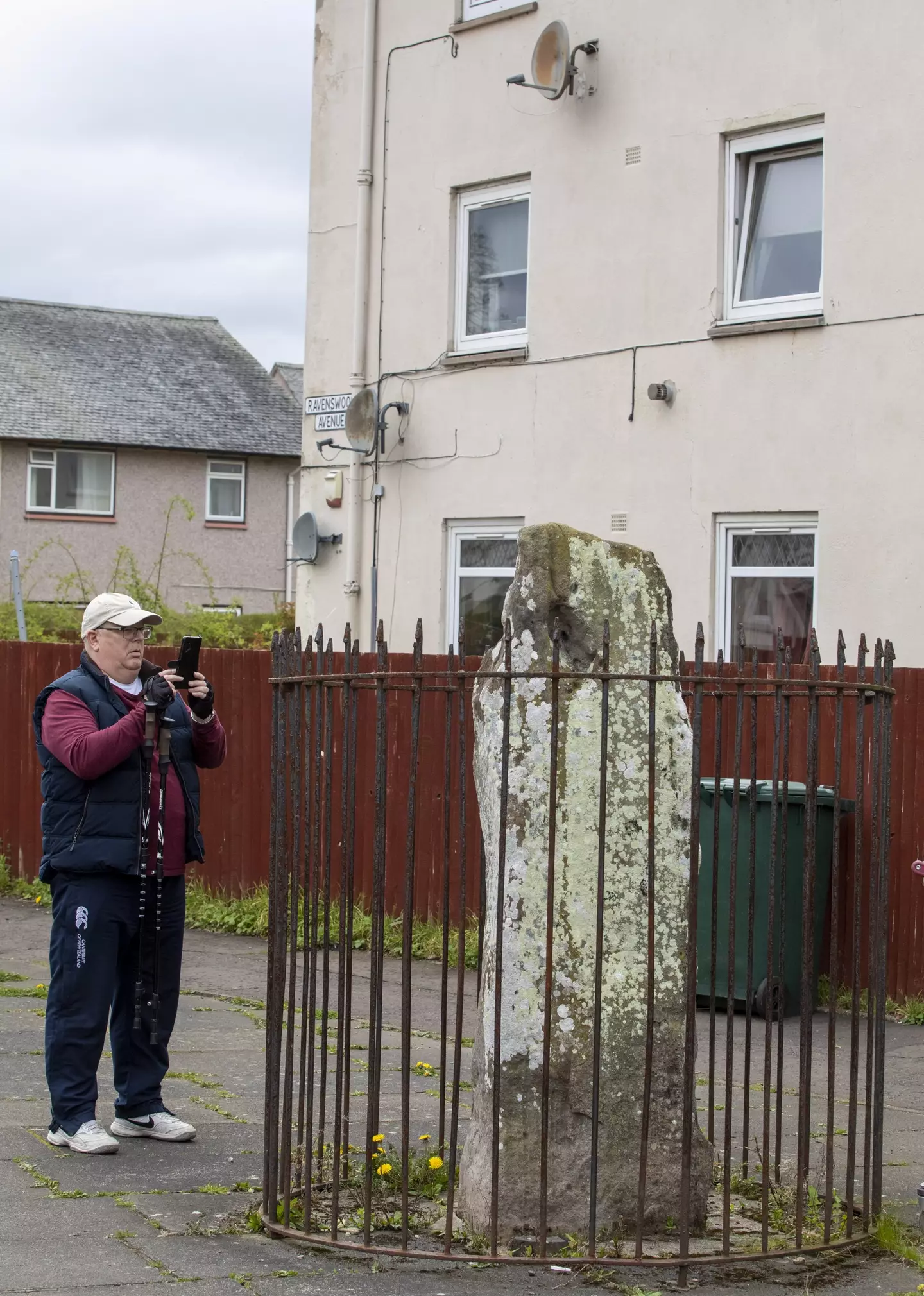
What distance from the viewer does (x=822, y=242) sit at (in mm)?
11367

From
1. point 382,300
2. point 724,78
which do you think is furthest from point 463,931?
point 382,300

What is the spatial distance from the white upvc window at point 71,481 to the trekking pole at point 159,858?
30453mm

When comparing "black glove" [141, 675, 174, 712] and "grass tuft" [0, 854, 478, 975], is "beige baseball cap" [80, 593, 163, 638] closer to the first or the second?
"black glove" [141, 675, 174, 712]

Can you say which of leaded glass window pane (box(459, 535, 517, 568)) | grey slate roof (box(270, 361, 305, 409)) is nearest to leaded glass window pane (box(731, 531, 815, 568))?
leaded glass window pane (box(459, 535, 517, 568))

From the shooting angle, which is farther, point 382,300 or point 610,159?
point 382,300

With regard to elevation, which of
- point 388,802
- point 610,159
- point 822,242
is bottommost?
point 388,802

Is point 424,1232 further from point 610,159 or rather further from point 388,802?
point 610,159

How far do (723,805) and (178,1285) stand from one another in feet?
17.3

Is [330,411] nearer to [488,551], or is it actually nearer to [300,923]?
[488,551]

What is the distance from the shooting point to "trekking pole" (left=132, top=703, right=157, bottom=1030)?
5.75 meters

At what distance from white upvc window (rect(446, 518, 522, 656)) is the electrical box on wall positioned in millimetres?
1151

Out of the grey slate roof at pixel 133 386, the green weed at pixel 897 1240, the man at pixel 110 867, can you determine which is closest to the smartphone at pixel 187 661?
the man at pixel 110 867

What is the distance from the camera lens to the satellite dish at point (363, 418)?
46.0 ft

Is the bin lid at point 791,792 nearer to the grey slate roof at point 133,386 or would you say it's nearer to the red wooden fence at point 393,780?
the red wooden fence at point 393,780
